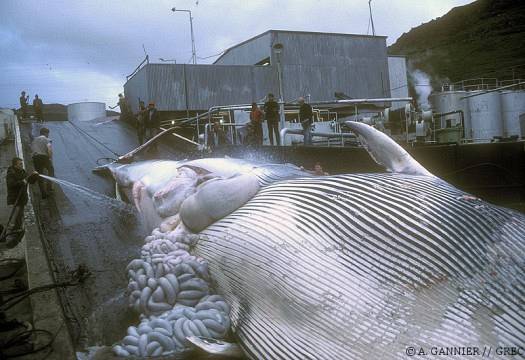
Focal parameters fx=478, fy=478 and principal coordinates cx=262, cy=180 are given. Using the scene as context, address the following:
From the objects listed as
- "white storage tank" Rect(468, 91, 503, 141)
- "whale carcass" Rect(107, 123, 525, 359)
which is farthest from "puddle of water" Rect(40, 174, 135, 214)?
"white storage tank" Rect(468, 91, 503, 141)

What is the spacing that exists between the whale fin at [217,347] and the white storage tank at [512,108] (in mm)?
32008

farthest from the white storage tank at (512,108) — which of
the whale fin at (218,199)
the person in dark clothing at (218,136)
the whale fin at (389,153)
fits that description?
the whale fin at (218,199)

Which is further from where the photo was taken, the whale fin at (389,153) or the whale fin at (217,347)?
the whale fin at (389,153)

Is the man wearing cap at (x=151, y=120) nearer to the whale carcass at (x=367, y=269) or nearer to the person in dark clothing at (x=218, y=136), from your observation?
the person in dark clothing at (x=218, y=136)

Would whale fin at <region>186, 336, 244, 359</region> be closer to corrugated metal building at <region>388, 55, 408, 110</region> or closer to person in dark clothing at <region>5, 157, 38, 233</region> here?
person in dark clothing at <region>5, 157, 38, 233</region>

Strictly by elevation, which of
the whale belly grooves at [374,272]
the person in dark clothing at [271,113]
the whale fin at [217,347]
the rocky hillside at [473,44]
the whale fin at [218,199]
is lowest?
the whale fin at [217,347]

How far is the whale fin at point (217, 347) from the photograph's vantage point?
12.3ft

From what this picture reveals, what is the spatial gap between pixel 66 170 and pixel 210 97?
67.1 feet

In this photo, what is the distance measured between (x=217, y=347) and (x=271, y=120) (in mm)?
10985

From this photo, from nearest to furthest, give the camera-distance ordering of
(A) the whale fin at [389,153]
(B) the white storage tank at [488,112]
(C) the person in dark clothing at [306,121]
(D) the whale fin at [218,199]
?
(A) the whale fin at [389,153] < (D) the whale fin at [218,199] < (C) the person in dark clothing at [306,121] < (B) the white storage tank at [488,112]

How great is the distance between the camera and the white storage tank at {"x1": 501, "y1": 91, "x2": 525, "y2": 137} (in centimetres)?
3130

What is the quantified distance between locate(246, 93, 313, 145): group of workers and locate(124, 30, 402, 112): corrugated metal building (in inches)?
658

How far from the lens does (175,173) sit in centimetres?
702

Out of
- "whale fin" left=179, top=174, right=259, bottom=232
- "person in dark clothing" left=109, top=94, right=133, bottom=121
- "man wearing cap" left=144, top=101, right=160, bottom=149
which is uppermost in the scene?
"person in dark clothing" left=109, top=94, right=133, bottom=121
